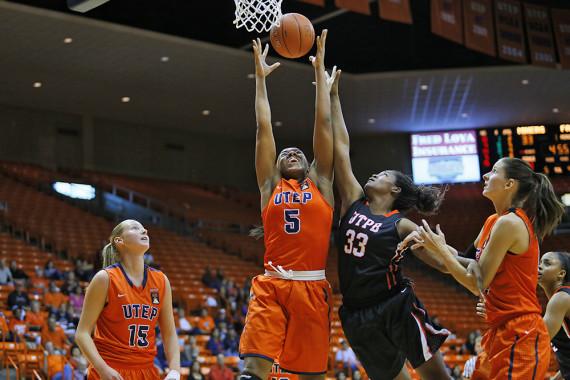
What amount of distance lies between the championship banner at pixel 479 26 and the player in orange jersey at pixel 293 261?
453 inches

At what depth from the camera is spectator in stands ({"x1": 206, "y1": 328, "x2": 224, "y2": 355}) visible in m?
14.0

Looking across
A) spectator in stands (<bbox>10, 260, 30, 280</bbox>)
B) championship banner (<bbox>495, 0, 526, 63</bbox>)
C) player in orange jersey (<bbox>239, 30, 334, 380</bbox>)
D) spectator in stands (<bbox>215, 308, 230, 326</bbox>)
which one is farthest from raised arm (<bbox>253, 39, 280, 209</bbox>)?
championship banner (<bbox>495, 0, 526, 63</bbox>)

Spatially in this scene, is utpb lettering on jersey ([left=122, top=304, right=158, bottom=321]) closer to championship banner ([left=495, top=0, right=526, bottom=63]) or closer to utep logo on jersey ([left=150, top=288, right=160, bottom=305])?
utep logo on jersey ([left=150, top=288, right=160, bottom=305])

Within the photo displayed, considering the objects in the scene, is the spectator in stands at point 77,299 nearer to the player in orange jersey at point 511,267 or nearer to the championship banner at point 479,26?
the championship banner at point 479,26

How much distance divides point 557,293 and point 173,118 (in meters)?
Answer: 22.6

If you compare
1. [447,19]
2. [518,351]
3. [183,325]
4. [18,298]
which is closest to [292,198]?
[518,351]

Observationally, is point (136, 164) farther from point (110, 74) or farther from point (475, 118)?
point (475, 118)

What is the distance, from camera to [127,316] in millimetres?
5109

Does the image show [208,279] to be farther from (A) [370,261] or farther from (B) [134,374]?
(A) [370,261]

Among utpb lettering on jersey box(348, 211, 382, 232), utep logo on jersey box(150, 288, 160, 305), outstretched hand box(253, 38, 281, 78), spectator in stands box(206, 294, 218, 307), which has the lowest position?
spectator in stands box(206, 294, 218, 307)

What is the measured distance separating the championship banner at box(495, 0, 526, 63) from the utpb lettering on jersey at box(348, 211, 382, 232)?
1257 centimetres

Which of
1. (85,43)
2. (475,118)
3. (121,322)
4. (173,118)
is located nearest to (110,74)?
(85,43)

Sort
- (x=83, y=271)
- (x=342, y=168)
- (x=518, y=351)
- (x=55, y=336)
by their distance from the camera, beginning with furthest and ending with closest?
(x=83, y=271)
(x=55, y=336)
(x=342, y=168)
(x=518, y=351)

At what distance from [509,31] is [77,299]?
33.9 feet
